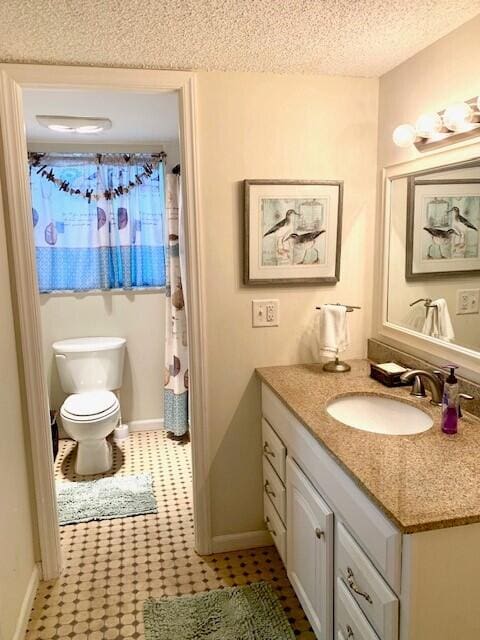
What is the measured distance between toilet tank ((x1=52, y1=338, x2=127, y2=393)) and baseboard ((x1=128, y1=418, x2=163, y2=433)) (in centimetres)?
42

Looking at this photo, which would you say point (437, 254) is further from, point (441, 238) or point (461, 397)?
point (461, 397)

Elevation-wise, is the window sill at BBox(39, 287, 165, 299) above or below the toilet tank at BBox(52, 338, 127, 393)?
above

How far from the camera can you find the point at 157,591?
2145mm

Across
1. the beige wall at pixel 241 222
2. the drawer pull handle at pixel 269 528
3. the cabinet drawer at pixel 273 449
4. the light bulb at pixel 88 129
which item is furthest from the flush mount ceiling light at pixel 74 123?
the drawer pull handle at pixel 269 528

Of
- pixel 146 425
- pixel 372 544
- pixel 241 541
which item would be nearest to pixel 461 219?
pixel 372 544

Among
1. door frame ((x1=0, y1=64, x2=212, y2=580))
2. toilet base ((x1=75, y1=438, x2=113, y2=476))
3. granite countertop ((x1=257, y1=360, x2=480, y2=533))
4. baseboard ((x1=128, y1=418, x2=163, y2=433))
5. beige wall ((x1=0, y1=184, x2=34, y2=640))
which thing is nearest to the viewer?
granite countertop ((x1=257, y1=360, x2=480, y2=533))

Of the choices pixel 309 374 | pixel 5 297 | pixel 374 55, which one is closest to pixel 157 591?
pixel 309 374

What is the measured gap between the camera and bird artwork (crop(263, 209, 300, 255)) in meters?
2.22

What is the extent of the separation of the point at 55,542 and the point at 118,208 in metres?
2.25

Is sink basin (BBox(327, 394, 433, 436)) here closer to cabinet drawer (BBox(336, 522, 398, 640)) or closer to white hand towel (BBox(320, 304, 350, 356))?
white hand towel (BBox(320, 304, 350, 356))

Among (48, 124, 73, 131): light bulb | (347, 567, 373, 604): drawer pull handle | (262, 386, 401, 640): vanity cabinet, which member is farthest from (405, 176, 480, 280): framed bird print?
(48, 124, 73, 131): light bulb

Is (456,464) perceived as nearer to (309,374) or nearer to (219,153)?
(309,374)

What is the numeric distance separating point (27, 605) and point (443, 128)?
241cm

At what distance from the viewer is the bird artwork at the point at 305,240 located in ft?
7.38
